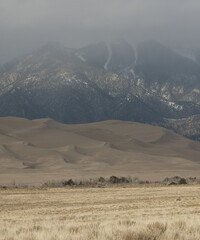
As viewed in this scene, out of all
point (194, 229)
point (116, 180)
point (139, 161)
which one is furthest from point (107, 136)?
point (194, 229)

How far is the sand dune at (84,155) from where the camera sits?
81981 mm

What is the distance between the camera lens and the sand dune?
82.0m

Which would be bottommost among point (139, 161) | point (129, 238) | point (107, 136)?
point (129, 238)

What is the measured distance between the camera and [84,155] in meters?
113

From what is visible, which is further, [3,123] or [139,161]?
[3,123]

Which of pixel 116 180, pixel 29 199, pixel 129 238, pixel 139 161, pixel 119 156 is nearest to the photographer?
pixel 129 238

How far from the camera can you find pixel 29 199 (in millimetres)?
36750

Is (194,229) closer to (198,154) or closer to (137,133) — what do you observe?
(198,154)

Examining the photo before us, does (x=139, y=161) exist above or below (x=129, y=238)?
above

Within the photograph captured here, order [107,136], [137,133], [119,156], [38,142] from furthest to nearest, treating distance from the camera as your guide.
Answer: [137,133], [107,136], [38,142], [119,156]

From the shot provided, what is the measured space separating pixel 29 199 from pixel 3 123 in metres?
137

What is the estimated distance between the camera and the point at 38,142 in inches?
5497

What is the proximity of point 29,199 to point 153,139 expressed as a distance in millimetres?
137721

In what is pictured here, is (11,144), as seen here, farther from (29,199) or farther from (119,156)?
(29,199)
